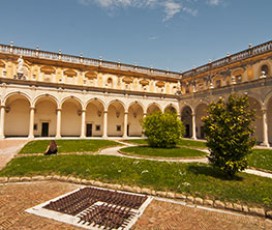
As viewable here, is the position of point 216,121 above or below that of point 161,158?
above

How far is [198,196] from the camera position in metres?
5.93

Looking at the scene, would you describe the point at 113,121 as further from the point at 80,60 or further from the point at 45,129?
the point at 80,60

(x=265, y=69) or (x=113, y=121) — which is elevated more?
A: (x=265, y=69)

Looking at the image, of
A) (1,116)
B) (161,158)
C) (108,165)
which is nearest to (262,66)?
(161,158)

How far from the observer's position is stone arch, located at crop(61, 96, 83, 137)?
29031mm

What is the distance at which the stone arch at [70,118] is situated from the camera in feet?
95.2

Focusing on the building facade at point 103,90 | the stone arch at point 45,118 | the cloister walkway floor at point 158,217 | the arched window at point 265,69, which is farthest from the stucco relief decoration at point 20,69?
the arched window at point 265,69

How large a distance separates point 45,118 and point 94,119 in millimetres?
7272

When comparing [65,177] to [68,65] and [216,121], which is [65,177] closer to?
[216,121]

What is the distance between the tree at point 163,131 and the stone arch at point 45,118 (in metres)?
16.8

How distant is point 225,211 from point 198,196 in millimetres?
845

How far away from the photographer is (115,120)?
32.9 m

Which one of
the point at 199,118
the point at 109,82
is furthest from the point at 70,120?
the point at 199,118

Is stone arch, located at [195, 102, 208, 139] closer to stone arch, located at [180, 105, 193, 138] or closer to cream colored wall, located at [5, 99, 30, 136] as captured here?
stone arch, located at [180, 105, 193, 138]
